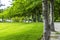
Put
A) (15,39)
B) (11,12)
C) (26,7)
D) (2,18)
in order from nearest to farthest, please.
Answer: (15,39)
(26,7)
(11,12)
(2,18)

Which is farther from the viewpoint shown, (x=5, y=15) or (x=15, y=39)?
(x=5, y=15)

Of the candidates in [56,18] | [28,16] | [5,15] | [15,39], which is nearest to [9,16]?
[5,15]

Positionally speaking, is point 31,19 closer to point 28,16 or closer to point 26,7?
point 28,16

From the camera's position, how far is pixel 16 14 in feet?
120

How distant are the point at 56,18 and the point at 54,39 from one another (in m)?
28.8

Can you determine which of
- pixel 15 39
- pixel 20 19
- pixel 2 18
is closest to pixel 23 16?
pixel 20 19

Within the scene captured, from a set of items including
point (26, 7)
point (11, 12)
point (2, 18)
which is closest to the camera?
point (26, 7)

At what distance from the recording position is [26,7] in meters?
33.7

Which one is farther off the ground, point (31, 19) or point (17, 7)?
point (17, 7)

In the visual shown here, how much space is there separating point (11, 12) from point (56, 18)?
9020mm

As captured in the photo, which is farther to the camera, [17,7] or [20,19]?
[20,19]

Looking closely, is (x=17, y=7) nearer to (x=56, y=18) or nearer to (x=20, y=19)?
(x=20, y=19)

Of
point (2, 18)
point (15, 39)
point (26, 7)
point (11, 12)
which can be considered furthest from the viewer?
point (2, 18)

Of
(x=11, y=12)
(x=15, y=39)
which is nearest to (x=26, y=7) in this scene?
(x=11, y=12)
